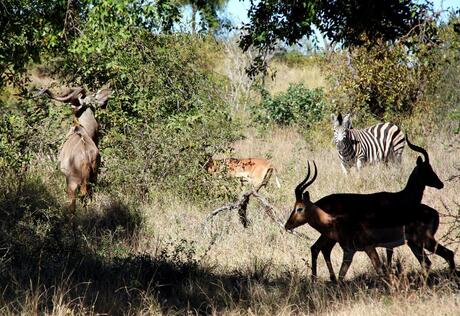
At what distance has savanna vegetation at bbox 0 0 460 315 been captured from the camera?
271 inches

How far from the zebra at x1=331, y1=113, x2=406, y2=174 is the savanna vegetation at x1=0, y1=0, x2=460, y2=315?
490 mm

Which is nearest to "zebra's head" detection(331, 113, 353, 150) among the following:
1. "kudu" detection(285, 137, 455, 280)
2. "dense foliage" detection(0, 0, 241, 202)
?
"dense foliage" detection(0, 0, 241, 202)

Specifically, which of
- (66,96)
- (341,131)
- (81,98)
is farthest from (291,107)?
(66,96)

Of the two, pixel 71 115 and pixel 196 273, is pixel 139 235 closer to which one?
pixel 196 273

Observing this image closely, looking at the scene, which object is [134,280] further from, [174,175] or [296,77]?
[296,77]

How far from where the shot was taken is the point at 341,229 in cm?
771

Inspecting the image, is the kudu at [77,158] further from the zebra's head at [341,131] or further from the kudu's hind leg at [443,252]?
the zebra's head at [341,131]

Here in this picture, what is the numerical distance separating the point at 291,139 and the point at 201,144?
9.93m

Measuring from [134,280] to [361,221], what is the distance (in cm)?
234

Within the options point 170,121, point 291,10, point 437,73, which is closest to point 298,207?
point 291,10

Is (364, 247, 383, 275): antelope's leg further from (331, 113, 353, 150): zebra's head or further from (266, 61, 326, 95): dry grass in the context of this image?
(266, 61, 326, 95): dry grass

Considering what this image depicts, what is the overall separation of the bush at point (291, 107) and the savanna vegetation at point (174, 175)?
392 cm

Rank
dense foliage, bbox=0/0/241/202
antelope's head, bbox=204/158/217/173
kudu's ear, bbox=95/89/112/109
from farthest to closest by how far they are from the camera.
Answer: antelope's head, bbox=204/158/217/173 → dense foliage, bbox=0/0/241/202 → kudu's ear, bbox=95/89/112/109

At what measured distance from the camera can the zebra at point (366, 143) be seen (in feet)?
Answer: 58.3
